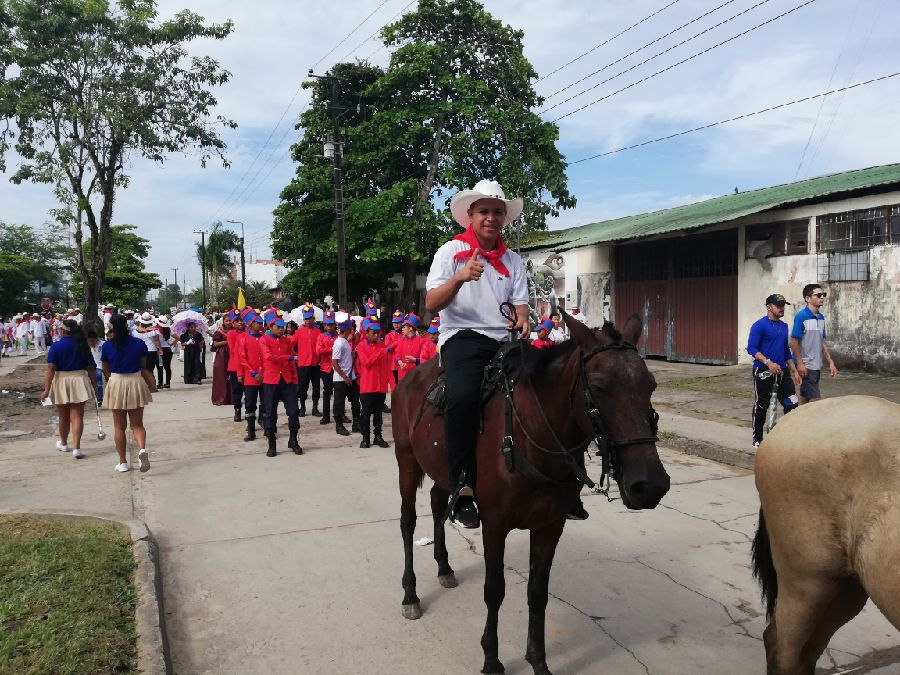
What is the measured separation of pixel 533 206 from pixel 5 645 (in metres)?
23.4

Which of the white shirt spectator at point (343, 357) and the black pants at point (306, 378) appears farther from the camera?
the black pants at point (306, 378)

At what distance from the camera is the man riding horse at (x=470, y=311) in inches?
138

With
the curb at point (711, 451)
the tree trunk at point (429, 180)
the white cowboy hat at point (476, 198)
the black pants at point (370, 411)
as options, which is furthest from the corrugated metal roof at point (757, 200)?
the white cowboy hat at point (476, 198)

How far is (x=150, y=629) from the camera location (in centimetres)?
357

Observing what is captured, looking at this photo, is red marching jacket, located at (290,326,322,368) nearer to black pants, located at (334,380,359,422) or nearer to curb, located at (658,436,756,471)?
black pants, located at (334,380,359,422)

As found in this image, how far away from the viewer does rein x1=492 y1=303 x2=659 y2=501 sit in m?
2.70

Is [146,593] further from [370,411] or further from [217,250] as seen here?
[217,250]

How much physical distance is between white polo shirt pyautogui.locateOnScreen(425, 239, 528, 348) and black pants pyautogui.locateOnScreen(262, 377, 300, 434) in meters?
5.46

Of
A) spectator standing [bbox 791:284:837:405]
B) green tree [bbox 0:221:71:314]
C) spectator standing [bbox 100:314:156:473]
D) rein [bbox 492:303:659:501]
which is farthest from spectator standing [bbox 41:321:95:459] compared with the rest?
green tree [bbox 0:221:71:314]

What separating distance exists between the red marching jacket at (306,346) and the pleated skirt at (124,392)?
378 cm

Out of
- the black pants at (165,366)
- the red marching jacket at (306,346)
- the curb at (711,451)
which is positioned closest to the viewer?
the curb at (711,451)

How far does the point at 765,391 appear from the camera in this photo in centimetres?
798

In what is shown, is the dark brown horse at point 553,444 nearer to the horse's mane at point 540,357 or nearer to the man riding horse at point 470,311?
the horse's mane at point 540,357

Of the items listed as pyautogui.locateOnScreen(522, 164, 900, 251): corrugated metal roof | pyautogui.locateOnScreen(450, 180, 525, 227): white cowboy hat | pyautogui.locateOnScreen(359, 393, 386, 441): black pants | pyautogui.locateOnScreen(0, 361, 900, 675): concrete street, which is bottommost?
pyautogui.locateOnScreen(0, 361, 900, 675): concrete street
